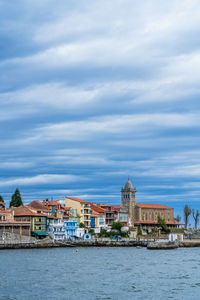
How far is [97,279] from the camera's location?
5659cm

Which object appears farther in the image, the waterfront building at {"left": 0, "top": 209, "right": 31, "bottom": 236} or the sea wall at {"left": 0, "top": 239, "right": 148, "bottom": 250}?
the waterfront building at {"left": 0, "top": 209, "right": 31, "bottom": 236}

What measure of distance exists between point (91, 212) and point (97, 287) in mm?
104359

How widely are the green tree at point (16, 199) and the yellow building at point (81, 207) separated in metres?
15.0

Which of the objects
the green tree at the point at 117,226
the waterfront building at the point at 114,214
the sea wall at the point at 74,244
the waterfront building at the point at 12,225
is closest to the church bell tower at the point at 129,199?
the waterfront building at the point at 114,214

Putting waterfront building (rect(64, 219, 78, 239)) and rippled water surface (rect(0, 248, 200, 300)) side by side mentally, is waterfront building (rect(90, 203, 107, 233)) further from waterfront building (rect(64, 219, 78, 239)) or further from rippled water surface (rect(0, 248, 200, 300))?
rippled water surface (rect(0, 248, 200, 300))

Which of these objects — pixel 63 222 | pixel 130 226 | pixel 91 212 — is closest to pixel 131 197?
pixel 130 226

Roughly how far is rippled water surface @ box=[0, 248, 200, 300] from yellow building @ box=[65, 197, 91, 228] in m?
71.2

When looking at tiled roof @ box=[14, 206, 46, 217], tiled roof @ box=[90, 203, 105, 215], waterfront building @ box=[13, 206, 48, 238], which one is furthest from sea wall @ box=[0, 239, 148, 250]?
tiled roof @ box=[90, 203, 105, 215]

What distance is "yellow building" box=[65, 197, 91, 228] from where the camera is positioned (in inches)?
5935

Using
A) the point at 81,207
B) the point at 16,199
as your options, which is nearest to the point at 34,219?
the point at 16,199

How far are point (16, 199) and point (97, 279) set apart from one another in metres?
94.9

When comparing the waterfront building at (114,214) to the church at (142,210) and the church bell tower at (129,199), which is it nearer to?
the church at (142,210)

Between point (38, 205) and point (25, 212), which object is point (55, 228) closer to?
point (38, 205)

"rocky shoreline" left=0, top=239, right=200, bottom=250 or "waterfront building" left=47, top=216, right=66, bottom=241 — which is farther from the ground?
"waterfront building" left=47, top=216, right=66, bottom=241
